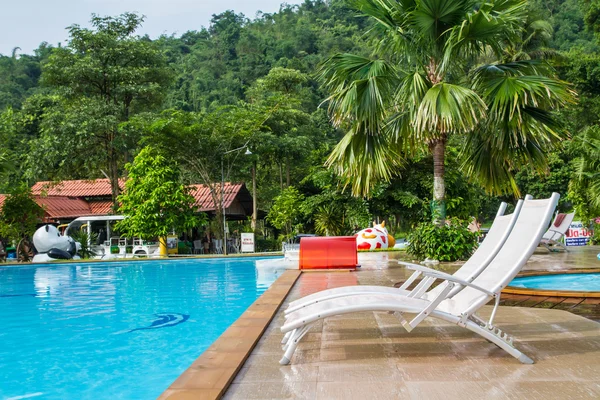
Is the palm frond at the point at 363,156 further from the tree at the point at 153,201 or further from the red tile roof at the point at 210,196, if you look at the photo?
the red tile roof at the point at 210,196

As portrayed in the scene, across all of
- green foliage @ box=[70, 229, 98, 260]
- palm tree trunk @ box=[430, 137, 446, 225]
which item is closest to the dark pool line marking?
palm tree trunk @ box=[430, 137, 446, 225]

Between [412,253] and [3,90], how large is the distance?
49028 millimetres

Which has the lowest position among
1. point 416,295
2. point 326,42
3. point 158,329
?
point 158,329

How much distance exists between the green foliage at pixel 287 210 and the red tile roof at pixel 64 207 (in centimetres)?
1273

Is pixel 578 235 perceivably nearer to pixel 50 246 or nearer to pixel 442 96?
pixel 442 96

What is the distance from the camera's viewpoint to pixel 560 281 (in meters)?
9.83

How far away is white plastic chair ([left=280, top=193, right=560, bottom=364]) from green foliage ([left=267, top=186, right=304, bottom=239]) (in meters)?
21.7

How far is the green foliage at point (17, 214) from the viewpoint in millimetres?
24531

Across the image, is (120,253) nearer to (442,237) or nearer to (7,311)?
(7,311)

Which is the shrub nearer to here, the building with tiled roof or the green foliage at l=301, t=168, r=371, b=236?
the building with tiled roof

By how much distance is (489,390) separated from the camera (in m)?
3.40

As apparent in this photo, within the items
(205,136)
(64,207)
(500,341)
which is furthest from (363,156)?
(64,207)

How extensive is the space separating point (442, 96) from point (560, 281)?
378 centimetres

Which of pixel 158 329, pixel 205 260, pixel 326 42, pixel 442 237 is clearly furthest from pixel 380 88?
pixel 326 42
